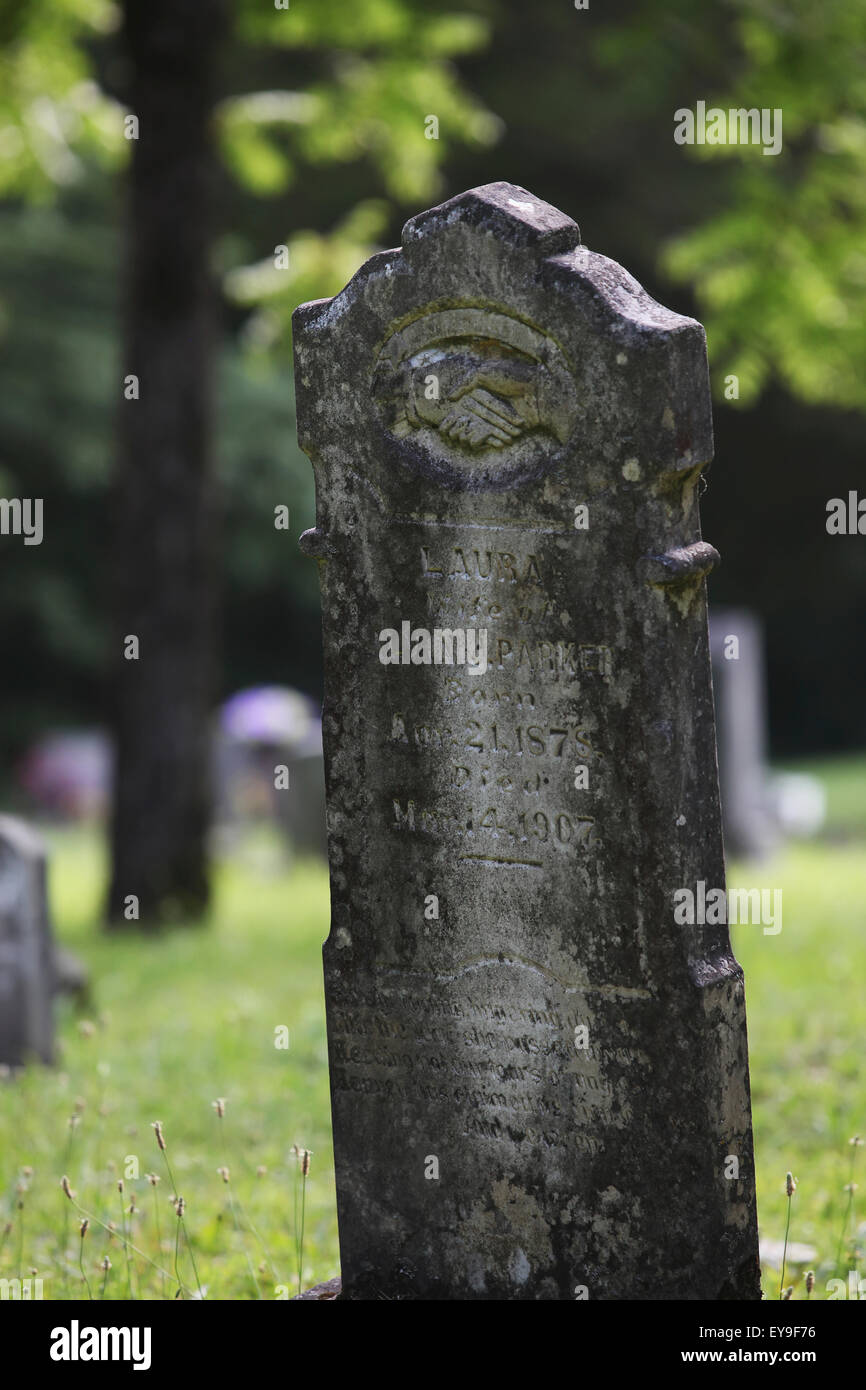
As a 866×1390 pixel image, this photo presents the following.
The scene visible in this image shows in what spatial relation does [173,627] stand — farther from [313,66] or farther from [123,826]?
[313,66]

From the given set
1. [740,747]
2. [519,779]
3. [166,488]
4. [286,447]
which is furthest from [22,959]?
[286,447]

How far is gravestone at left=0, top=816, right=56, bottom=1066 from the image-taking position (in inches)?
248

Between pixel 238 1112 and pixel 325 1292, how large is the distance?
71.1 inches

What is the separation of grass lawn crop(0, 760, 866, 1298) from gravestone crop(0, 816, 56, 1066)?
0.17m

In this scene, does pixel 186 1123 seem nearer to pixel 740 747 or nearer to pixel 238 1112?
pixel 238 1112

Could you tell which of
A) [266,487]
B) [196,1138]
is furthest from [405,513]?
[266,487]

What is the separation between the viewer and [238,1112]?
5535 mm

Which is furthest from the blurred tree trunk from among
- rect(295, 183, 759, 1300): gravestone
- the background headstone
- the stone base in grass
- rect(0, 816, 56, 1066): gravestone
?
rect(295, 183, 759, 1300): gravestone

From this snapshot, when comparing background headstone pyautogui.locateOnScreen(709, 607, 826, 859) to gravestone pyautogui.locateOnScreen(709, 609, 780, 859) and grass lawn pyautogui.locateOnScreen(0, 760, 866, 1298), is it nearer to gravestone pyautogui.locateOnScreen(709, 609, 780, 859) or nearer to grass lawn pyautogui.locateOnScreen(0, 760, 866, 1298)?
gravestone pyautogui.locateOnScreen(709, 609, 780, 859)

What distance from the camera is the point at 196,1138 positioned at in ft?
17.7
